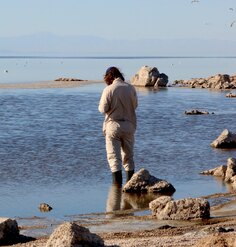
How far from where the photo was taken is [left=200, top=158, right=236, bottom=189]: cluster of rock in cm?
1251

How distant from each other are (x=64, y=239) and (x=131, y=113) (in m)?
5.85

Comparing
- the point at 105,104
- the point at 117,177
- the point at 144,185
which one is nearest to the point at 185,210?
the point at 144,185

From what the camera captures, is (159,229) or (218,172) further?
(218,172)

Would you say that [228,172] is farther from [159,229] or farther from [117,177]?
[159,229]

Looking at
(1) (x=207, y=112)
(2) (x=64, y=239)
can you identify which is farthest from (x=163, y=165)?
(1) (x=207, y=112)

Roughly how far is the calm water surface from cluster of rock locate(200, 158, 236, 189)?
17cm

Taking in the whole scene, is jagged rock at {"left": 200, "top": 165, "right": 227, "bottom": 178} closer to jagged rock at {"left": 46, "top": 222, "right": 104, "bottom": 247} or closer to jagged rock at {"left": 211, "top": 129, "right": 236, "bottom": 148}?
jagged rock at {"left": 211, "top": 129, "right": 236, "bottom": 148}

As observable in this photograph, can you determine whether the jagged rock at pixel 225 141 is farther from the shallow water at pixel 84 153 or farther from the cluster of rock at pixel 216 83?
the cluster of rock at pixel 216 83

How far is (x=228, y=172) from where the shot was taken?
41.7 ft

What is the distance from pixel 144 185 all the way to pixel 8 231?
3995 millimetres

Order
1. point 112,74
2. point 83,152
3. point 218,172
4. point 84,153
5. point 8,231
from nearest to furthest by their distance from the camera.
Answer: point 8,231 → point 112,74 → point 218,172 → point 84,153 → point 83,152

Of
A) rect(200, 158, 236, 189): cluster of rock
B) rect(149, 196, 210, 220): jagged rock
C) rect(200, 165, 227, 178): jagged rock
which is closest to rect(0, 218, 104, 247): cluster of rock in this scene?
rect(149, 196, 210, 220): jagged rock

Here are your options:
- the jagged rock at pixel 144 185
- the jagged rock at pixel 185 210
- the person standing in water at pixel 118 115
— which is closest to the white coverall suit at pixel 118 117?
the person standing in water at pixel 118 115

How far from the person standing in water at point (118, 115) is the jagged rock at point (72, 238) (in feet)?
17.9
